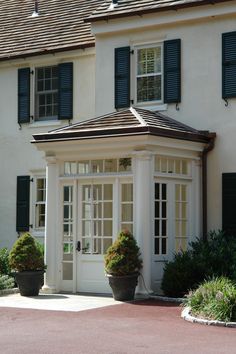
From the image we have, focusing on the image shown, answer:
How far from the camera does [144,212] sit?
15.1 metres

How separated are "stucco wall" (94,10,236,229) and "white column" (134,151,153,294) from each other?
6.65ft

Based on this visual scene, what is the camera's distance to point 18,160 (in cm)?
2034

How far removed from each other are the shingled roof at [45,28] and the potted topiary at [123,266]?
6437 millimetres

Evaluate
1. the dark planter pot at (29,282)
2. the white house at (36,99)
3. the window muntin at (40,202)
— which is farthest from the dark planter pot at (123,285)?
the window muntin at (40,202)

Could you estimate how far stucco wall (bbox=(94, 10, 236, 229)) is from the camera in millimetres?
16562

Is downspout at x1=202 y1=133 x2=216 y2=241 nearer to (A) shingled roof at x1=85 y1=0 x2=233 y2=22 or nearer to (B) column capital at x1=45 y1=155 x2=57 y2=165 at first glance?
(A) shingled roof at x1=85 y1=0 x2=233 y2=22

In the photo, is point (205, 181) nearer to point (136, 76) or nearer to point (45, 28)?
point (136, 76)

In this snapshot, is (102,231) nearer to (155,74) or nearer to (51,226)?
(51,226)

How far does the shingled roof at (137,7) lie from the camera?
16.9 meters

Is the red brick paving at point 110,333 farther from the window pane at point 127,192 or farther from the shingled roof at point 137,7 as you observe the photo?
the shingled roof at point 137,7

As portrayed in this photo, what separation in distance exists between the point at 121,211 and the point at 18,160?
5.49 m

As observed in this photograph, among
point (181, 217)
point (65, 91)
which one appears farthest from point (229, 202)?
point (65, 91)

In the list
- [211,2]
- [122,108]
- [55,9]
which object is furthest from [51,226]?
Result: [55,9]

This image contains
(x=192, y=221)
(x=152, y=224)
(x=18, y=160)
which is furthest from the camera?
(x=18, y=160)
